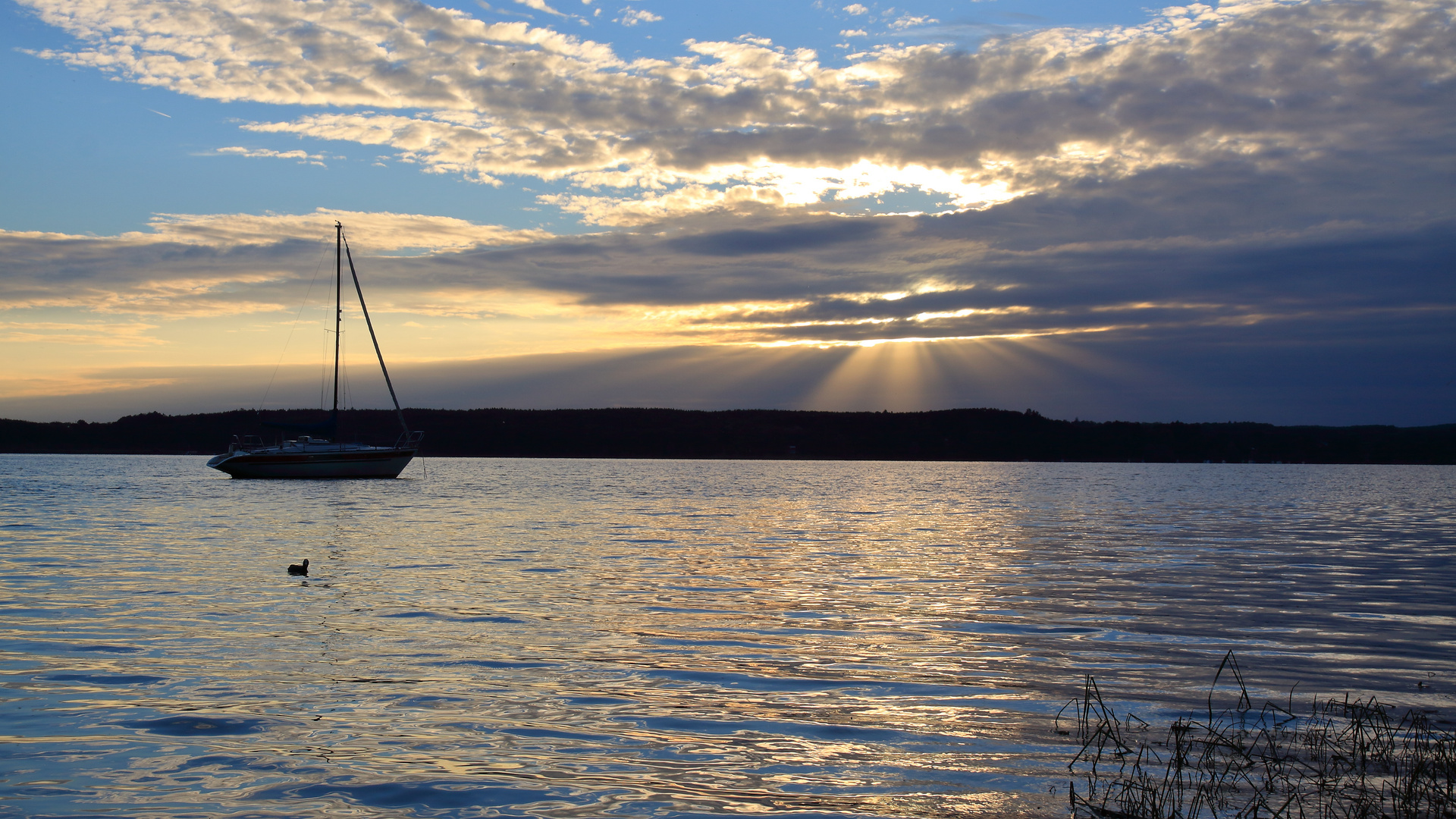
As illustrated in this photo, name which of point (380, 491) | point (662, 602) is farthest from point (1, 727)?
point (380, 491)

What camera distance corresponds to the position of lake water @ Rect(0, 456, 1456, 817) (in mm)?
7281

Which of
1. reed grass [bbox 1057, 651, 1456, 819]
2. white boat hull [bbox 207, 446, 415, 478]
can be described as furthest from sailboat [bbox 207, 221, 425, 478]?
reed grass [bbox 1057, 651, 1456, 819]

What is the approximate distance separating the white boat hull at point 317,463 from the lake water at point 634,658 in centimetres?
3169

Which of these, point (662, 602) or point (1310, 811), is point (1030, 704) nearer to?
point (1310, 811)

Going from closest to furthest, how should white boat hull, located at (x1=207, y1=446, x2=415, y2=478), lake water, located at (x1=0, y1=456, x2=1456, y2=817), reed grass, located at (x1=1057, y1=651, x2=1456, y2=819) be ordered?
reed grass, located at (x1=1057, y1=651, x2=1456, y2=819) → lake water, located at (x1=0, y1=456, x2=1456, y2=817) → white boat hull, located at (x1=207, y1=446, x2=415, y2=478)

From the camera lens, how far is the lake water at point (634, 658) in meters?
7.28

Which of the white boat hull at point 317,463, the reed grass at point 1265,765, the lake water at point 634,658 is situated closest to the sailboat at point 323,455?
the white boat hull at point 317,463

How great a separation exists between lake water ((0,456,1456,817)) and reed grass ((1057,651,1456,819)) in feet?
1.35

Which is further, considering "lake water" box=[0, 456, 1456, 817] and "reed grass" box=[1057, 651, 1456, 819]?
"lake water" box=[0, 456, 1456, 817]

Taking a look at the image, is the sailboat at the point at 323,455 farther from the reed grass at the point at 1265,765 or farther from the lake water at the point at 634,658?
the reed grass at the point at 1265,765

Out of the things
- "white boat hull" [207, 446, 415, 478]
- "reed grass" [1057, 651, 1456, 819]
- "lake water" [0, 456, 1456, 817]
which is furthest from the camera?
"white boat hull" [207, 446, 415, 478]

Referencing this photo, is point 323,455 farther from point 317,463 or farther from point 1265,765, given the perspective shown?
point 1265,765

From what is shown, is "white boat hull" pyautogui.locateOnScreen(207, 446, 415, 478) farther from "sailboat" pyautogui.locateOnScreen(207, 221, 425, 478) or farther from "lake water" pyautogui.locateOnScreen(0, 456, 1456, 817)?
"lake water" pyautogui.locateOnScreen(0, 456, 1456, 817)

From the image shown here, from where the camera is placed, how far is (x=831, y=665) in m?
11.4
